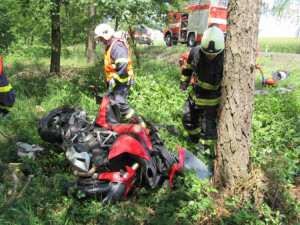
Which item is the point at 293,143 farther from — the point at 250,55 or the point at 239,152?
the point at 250,55

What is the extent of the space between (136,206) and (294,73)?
867 cm

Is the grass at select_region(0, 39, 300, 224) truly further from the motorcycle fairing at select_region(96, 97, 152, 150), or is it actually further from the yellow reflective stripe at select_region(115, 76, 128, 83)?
the yellow reflective stripe at select_region(115, 76, 128, 83)

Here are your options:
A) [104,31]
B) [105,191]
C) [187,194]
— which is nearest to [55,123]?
[104,31]

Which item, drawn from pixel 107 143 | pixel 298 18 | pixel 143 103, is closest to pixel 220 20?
pixel 298 18

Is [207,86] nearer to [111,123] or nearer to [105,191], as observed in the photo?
[111,123]

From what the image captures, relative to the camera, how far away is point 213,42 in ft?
10.3

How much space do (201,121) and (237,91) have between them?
1294 mm

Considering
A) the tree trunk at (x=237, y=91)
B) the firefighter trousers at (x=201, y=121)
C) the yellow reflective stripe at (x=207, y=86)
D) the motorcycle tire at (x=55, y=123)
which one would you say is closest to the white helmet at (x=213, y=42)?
the yellow reflective stripe at (x=207, y=86)

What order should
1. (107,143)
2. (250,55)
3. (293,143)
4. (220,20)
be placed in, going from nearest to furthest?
(250,55)
(107,143)
(293,143)
(220,20)

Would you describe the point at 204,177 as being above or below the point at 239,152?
below

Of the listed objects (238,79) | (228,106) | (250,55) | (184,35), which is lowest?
(228,106)

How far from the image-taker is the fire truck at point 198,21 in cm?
1300

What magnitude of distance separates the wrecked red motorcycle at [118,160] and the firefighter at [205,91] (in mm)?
723

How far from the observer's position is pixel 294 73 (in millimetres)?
8984
